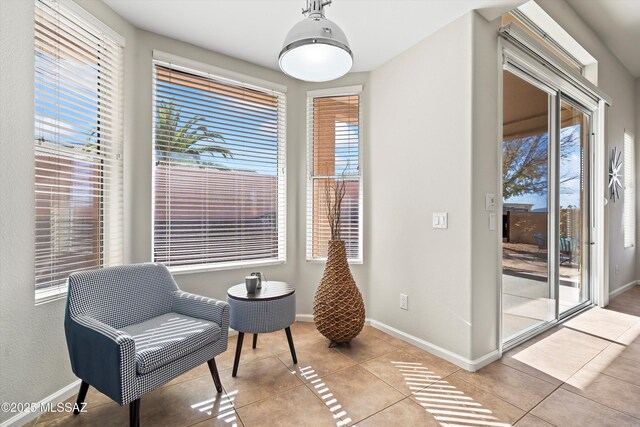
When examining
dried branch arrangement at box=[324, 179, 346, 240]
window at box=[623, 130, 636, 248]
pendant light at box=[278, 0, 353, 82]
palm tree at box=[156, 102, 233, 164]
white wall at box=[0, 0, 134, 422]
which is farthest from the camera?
window at box=[623, 130, 636, 248]

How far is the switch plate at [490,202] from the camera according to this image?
2.34 m

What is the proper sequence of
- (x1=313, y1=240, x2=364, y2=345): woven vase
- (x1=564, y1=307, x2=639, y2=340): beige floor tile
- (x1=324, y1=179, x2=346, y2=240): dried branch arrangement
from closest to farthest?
(x1=313, y1=240, x2=364, y2=345): woven vase < (x1=324, y1=179, x2=346, y2=240): dried branch arrangement < (x1=564, y1=307, x2=639, y2=340): beige floor tile

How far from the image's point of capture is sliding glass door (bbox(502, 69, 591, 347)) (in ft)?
8.62

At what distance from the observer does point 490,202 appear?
2.36m

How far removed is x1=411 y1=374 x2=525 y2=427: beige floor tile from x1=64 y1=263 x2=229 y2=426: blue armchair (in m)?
1.32

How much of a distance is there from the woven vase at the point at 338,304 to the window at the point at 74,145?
64.6 inches

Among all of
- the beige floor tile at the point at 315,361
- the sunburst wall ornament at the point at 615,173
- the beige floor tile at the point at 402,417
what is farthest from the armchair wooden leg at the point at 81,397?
the sunburst wall ornament at the point at 615,173

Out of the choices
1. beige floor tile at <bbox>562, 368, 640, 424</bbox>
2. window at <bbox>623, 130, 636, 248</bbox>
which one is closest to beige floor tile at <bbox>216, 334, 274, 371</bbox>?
beige floor tile at <bbox>562, 368, 640, 424</bbox>

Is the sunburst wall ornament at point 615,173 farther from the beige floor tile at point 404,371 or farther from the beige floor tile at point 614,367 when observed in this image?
the beige floor tile at point 404,371

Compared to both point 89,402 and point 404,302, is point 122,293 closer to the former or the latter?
point 89,402

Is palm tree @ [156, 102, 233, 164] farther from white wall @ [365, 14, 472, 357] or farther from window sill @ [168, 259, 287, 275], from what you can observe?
white wall @ [365, 14, 472, 357]

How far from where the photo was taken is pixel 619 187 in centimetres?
417

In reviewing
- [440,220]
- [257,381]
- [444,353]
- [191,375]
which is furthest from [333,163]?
[191,375]

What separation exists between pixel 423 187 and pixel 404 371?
56.4 inches
